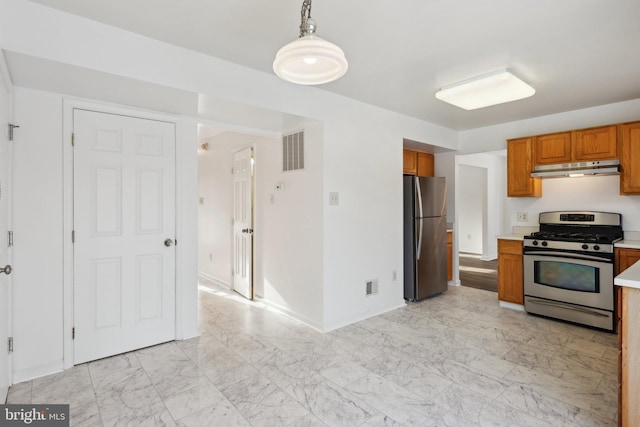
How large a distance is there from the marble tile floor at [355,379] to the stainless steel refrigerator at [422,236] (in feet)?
2.91

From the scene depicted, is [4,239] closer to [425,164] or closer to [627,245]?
[425,164]

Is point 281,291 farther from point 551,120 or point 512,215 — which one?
point 551,120

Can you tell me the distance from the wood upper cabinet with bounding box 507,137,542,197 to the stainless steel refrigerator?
886 mm

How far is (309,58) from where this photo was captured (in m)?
1.47

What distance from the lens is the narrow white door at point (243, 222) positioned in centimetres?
453

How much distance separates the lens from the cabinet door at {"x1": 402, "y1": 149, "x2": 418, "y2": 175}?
5078mm

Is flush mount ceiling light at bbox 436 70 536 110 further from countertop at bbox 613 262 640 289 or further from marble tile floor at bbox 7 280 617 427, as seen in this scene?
marble tile floor at bbox 7 280 617 427

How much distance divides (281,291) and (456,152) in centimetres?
346

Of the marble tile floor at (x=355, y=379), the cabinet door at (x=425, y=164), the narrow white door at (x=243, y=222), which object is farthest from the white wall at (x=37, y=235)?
the cabinet door at (x=425, y=164)

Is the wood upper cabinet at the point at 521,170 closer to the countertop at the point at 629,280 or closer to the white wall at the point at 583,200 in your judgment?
the white wall at the point at 583,200

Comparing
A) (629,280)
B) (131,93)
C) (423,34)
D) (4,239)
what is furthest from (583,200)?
(4,239)

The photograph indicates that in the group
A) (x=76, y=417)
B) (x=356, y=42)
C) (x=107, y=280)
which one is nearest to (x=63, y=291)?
(x=107, y=280)

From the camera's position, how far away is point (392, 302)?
4.21 m
